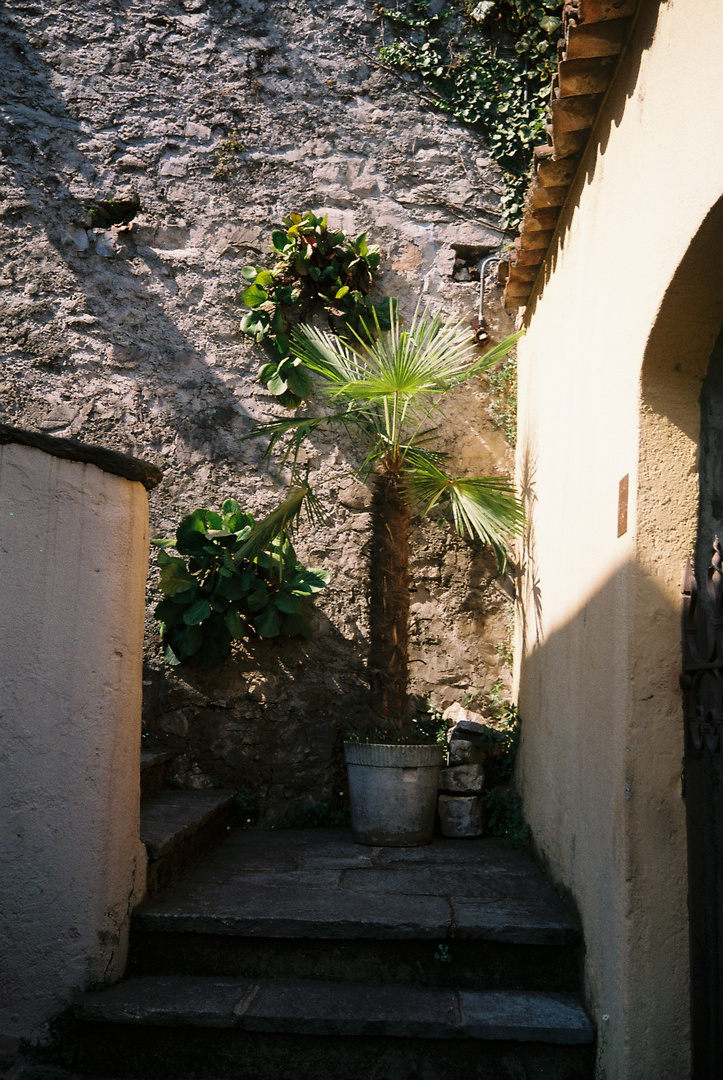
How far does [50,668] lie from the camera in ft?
8.55

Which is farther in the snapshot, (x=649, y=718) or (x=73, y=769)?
(x=73, y=769)

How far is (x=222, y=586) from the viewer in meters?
4.17

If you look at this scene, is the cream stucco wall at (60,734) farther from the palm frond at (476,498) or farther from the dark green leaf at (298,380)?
the dark green leaf at (298,380)

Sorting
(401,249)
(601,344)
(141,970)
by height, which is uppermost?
(401,249)

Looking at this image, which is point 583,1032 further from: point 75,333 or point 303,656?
point 75,333

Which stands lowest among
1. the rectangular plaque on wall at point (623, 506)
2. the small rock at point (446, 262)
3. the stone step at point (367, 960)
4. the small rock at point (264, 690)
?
the stone step at point (367, 960)

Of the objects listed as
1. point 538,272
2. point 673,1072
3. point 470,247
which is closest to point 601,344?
point 538,272

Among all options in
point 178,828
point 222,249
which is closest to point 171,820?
point 178,828

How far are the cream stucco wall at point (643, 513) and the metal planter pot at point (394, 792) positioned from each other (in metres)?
1.02

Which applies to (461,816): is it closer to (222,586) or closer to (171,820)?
(171,820)

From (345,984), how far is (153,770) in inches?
65.4

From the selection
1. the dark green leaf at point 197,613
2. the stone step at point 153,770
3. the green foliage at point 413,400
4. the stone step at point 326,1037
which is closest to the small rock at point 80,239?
the green foliage at point 413,400

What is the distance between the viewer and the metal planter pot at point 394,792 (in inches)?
145

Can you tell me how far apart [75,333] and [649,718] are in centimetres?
383
